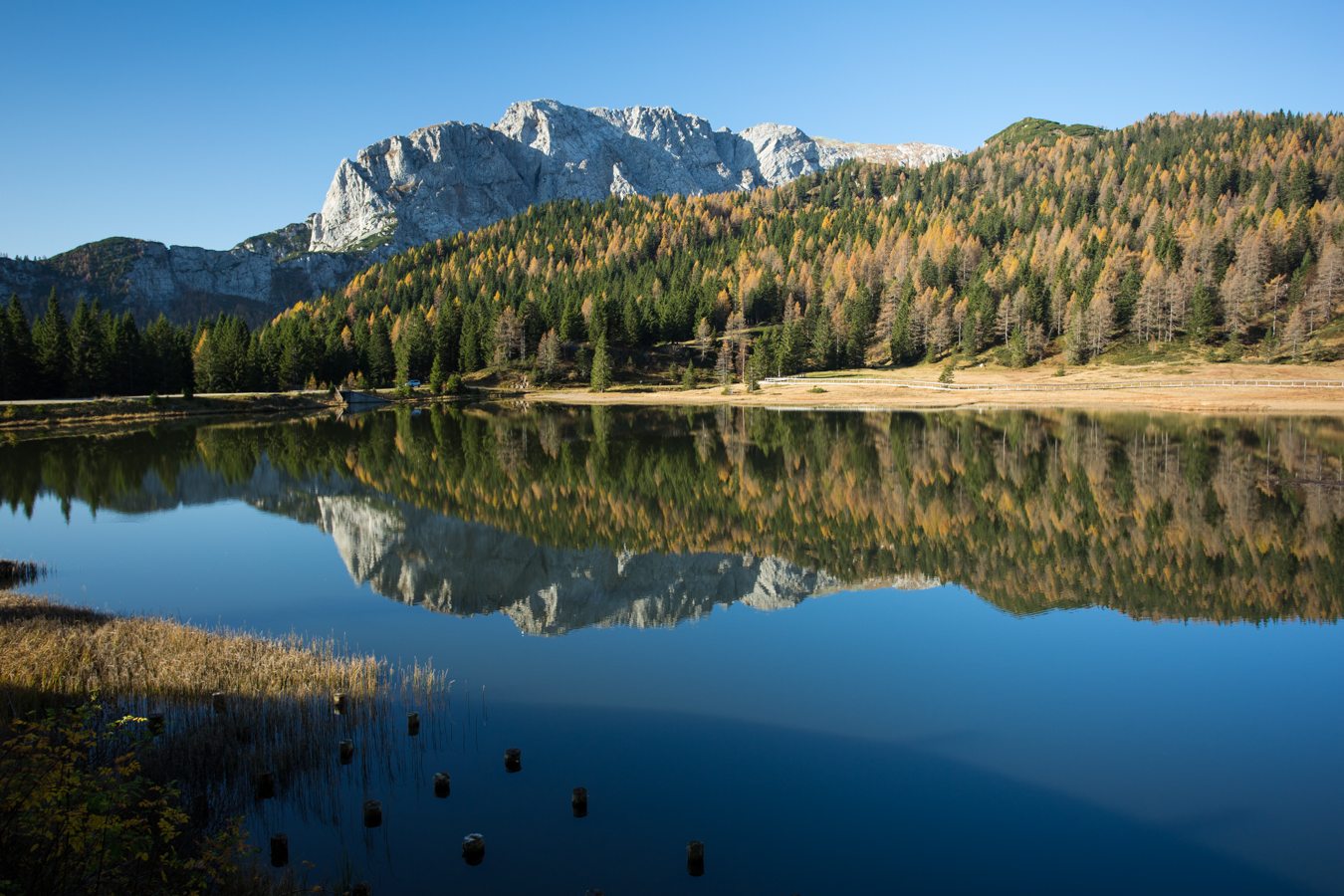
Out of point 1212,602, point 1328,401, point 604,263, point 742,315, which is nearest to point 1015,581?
point 1212,602

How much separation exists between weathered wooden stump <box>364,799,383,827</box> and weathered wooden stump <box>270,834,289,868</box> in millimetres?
1057

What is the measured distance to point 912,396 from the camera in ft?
311

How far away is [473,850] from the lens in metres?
9.52

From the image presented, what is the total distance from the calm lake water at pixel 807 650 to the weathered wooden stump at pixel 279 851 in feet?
1.54

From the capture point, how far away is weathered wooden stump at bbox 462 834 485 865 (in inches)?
374

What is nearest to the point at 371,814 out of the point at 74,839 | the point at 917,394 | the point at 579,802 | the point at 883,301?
the point at 579,802

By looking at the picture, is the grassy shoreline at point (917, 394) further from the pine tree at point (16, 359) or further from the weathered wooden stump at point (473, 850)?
the weathered wooden stump at point (473, 850)

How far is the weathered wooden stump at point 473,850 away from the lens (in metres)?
9.49

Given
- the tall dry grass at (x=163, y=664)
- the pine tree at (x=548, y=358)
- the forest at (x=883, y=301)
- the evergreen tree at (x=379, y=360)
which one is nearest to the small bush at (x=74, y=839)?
the tall dry grass at (x=163, y=664)

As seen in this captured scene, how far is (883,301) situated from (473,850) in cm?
14499

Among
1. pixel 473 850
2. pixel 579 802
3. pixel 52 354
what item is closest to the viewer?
pixel 473 850

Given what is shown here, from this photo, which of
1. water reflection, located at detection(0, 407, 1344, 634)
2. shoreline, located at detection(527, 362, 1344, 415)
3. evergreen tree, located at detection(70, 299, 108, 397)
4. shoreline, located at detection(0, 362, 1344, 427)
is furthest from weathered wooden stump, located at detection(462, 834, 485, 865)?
evergreen tree, located at detection(70, 299, 108, 397)

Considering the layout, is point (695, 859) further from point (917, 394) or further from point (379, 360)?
point (379, 360)

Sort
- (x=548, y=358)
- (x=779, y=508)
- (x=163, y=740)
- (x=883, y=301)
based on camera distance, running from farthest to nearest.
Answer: (x=883, y=301) → (x=548, y=358) → (x=779, y=508) → (x=163, y=740)
